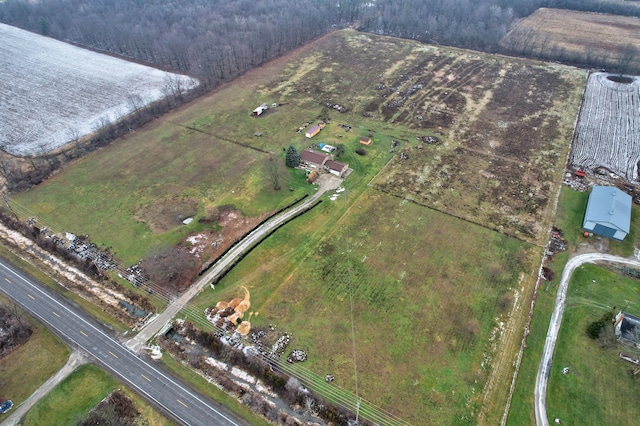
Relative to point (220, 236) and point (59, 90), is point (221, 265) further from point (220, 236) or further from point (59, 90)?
point (59, 90)

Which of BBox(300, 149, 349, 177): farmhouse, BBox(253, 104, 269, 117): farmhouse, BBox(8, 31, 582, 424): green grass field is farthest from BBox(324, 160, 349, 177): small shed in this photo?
BBox(253, 104, 269, 117): farmhouse

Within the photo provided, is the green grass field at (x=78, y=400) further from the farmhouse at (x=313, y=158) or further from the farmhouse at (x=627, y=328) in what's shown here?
the farmhouse at (x=627, y=328)

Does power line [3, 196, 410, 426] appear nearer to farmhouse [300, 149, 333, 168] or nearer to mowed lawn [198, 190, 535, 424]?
mowed lawn [198, 190, 535, 424]

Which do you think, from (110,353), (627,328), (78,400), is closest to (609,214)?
(627,328)

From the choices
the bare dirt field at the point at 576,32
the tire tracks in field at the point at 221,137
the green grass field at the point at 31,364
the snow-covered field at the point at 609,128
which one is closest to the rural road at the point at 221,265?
the green grass field at the point at 31,364

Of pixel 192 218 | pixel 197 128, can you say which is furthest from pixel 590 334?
pixel 197 128

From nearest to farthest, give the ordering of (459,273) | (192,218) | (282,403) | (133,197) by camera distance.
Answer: (282,403) < (459,273) < (192,218) < (133,197)

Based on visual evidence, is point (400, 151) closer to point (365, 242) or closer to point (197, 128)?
point (365, 242)
